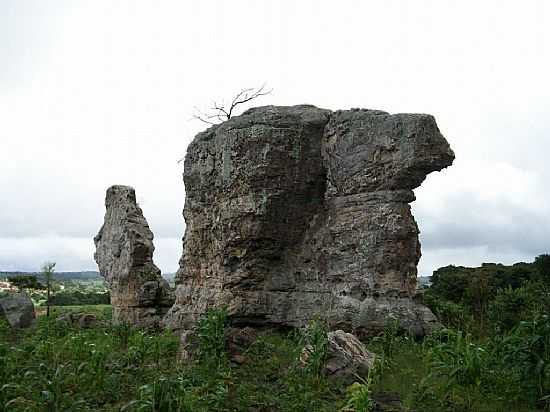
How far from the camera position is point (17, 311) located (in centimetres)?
1548

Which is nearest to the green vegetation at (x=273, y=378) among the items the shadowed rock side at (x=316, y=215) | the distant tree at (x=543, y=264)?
the shadowed rock side at (x=316, y=215)

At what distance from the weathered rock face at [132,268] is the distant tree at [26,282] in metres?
13.8

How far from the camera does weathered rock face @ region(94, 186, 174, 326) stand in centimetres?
1650

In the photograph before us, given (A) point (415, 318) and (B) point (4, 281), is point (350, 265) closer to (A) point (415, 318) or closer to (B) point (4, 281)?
(A) point (415, 318)

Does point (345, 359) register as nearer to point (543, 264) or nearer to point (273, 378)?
point (273, 378)

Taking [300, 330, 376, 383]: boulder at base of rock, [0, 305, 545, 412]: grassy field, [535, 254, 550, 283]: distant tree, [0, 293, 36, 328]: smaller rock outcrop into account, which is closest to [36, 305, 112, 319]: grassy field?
[0, 293, 36, 328]: smaller rock outcrop

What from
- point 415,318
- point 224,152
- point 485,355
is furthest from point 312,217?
point 485,355

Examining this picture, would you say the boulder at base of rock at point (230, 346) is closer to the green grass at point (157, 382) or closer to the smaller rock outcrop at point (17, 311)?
the green grass at point (157, 382)

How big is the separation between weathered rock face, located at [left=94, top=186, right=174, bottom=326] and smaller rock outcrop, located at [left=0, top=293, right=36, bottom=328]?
234 cm

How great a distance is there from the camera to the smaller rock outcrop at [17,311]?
595 inches

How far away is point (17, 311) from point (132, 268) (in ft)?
10.1

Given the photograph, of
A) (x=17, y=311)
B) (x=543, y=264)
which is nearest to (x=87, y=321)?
(x=17, y=311)

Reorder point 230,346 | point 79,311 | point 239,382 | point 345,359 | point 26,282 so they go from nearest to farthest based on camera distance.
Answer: point 239,382, point 345,359, point 230,346, point 79,311, point 26,282

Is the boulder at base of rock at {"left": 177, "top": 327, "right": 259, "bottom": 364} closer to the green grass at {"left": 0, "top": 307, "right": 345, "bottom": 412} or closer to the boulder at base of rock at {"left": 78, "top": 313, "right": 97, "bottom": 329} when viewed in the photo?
the green grass at {"left": 0, "top": 307, "right": 345, "bottom": 412}
